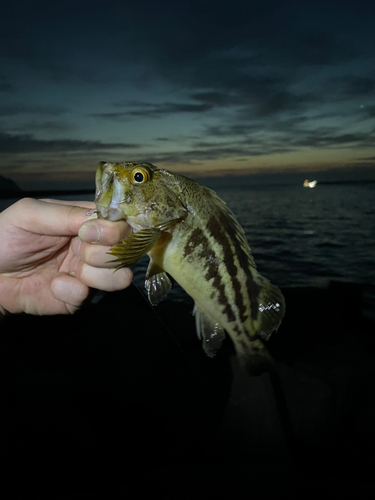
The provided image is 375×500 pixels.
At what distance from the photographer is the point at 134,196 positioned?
2242 millimetres

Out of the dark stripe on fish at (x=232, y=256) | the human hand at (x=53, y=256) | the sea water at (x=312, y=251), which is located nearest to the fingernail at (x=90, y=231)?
the human hand at (x=53, y=256)

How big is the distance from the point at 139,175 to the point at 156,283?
87cm

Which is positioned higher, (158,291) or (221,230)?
(221,230)

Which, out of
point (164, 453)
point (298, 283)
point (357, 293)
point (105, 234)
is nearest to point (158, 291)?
point (105, 234)

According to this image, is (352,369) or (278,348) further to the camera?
(278,348)

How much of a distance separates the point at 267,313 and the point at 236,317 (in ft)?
0.90

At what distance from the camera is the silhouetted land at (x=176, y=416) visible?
3.77 meters

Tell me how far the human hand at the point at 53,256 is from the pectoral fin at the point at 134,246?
0.30 m

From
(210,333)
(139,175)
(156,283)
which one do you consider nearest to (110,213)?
(139,175)

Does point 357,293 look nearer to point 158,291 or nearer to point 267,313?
point 267,313

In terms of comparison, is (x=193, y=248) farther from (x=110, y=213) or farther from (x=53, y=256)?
(x=53, y=256)

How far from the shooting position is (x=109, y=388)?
549cm

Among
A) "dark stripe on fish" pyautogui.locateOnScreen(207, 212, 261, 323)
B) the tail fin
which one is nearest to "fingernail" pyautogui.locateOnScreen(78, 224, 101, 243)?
"dark stripe on fish" pyautogui.locateOnScreen(207, 212, 261, 323)

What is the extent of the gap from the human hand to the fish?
0.27m
